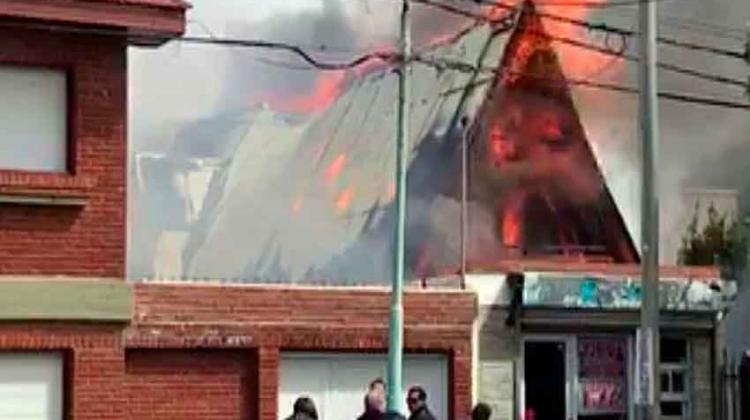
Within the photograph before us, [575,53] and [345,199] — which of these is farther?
[575,53]

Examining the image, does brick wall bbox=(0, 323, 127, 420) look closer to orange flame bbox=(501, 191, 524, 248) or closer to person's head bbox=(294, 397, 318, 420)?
person's head bbox=(294, 397, 318, 420)

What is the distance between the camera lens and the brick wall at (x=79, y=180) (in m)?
18.8

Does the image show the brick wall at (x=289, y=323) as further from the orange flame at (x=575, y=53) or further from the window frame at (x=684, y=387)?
the orange flame at (x=575, y=53)

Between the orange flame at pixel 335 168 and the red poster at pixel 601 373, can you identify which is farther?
the orange flame at pixel 335 168

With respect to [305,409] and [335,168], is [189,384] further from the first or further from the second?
[335,168]

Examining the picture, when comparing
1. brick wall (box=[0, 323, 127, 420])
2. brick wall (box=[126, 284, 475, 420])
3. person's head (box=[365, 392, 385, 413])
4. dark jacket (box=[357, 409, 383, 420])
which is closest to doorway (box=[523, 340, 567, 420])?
brick wall (box=[126, 284, 475, 420])

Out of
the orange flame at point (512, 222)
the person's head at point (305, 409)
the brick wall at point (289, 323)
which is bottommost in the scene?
the person's head at point (305, 409)

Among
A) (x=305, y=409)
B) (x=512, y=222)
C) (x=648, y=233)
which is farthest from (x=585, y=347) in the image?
(x=305, y=409)

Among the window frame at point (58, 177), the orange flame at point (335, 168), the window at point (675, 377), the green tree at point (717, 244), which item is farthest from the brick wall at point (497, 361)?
the green tree at point (717, 244)

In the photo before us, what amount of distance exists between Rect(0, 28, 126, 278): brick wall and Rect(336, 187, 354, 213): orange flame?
20.6 metres

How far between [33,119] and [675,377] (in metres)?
15.0

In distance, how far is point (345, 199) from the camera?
4009cm

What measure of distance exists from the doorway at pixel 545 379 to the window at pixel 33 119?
11.7 metres

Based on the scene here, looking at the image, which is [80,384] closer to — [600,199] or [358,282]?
[358,282]
